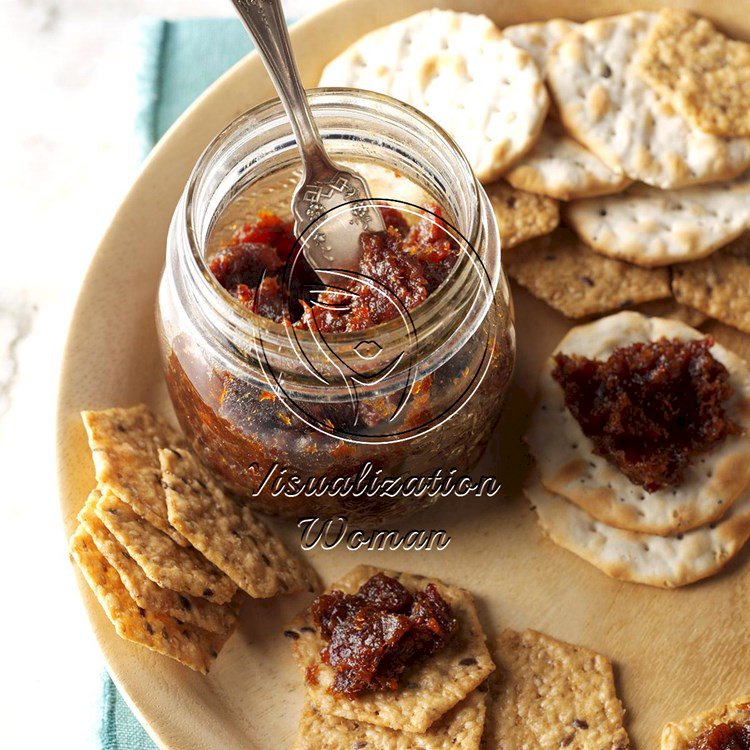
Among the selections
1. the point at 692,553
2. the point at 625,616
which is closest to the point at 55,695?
the point at 625,616

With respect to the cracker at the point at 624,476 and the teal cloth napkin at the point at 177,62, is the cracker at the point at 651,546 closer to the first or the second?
the cracker at the point at 624,476

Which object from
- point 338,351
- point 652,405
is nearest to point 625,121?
point 652,405

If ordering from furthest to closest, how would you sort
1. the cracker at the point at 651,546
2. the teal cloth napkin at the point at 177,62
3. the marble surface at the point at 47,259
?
the teal cloth napkin at the point at 177,62 → the marble surface at the point at 47,259 → the cracker at the point at 651,546

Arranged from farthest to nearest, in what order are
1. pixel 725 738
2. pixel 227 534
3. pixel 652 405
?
pixel 652 405 → pixel 227 534 → pixel 725 738

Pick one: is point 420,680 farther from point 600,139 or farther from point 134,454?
point 600,139

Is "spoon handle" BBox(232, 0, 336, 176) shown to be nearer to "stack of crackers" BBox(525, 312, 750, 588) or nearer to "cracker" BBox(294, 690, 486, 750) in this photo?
"stack of crackers" BBox(525, 312, 750, 588)

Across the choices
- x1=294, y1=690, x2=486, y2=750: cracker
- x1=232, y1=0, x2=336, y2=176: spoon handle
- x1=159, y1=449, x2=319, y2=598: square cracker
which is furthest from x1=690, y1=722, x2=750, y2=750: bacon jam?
x1=232, y1=0, x2=336, y2=176: spoon handle

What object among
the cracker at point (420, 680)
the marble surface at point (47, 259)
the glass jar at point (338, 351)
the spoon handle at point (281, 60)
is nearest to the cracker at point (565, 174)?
the glass jar at point (338, 351)
